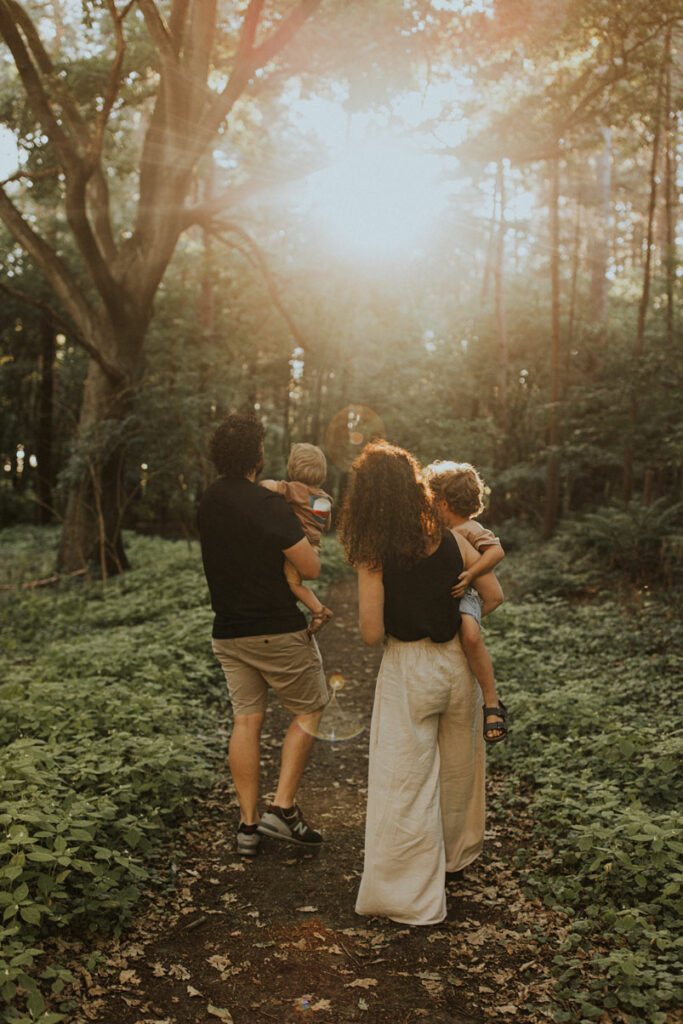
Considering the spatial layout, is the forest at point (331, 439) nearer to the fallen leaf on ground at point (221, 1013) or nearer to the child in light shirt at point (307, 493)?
the fallen leaf on ground at point (221, 1013)

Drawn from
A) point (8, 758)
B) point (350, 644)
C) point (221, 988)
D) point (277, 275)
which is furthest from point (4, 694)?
point (277, 275)

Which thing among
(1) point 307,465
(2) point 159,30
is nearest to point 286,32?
(2) point 159,30

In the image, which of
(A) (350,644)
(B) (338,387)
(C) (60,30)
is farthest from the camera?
(B) (338,387)

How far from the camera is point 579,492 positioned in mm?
20094

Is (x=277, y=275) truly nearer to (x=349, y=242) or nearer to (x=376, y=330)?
(x=349, y=242)

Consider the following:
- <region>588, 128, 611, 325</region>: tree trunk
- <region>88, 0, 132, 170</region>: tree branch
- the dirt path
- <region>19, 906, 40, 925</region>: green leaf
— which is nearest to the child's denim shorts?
the dirt path

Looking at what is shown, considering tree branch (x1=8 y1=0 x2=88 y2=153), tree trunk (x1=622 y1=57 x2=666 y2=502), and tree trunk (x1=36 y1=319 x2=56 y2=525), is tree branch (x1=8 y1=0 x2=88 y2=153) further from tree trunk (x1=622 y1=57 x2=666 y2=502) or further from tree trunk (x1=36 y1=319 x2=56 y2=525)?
tree trunk (x1=36 y1=319 x2=56 y2=525)

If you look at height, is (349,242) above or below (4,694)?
above

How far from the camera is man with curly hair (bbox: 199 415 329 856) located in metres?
4.05

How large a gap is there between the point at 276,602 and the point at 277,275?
14.2m

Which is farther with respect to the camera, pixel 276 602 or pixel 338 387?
pixel 338 387

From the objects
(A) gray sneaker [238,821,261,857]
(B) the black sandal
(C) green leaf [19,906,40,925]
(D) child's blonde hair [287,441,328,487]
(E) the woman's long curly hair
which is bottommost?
(A) gray sneaker [238,821,261,857]

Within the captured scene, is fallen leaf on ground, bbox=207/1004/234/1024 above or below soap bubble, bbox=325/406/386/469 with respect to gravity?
below

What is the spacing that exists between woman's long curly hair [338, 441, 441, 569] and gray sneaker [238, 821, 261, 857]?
173cm
